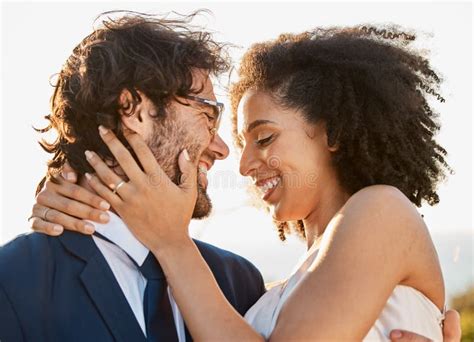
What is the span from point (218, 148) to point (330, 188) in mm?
648

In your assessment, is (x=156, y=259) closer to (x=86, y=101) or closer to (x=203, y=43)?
(x=86, y=101)

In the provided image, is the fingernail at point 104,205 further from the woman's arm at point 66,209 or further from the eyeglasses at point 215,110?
the eyeglasses at point 215,110

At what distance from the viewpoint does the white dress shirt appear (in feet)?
11.7

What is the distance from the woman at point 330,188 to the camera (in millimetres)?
3327

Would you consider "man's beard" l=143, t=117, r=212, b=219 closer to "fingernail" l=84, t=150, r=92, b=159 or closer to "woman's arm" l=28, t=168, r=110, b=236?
"fingernail" l=84, t=150, r=92, b=159

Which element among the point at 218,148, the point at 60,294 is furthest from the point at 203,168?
the point at 60,294

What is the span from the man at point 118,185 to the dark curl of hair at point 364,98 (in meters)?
0.40

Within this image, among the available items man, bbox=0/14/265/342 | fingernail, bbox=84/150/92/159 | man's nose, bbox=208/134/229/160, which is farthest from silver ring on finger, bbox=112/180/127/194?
man's nose, bbox=208/134/229/160

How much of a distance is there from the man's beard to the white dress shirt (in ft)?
1.36

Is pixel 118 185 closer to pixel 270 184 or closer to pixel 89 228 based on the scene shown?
pixel 89 228

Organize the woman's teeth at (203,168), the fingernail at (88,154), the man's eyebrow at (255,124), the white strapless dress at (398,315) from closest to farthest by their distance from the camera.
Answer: the white strapless dress at (398,315) → the fingernail at (88,154) → the man's eyebrow at (255,124) → the woman's teeth at (203,168)

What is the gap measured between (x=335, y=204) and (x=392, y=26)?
114 centimetres

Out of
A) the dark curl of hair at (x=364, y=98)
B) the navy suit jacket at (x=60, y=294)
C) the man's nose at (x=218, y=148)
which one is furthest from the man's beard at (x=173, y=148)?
the navy suit jacket at (x=60, y=294)

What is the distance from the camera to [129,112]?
3.94 m
